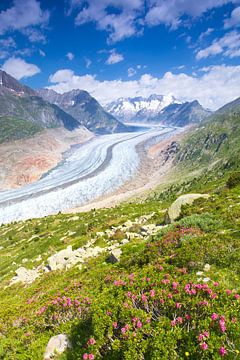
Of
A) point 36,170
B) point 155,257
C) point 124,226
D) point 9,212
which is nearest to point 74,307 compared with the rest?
point 155,257

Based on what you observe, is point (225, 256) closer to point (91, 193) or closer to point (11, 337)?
point (11, 337)

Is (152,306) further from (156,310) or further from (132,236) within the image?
(132,236)

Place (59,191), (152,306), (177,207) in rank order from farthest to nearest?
(59,191) → (177,207) → (152,306)

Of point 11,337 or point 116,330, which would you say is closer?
point 116,330

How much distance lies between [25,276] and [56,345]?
18.4 metres

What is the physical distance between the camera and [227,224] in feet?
55.9

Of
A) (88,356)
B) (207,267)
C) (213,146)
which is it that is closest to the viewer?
(88,356)

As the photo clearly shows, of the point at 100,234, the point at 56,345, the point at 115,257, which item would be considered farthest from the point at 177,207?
the point at 56,345

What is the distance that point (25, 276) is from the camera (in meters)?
27.5

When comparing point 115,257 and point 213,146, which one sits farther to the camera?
point 213,146

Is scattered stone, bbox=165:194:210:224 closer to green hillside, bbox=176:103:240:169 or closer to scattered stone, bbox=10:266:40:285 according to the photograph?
scattered stone, bbox=10:266:40:285

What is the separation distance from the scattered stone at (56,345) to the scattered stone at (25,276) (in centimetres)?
1516

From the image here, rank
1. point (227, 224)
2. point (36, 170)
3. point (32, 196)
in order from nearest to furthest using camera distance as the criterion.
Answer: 1. point (227, 224)
2. point (32, 196)
3. point (36, 170)

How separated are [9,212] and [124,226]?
110 metres
